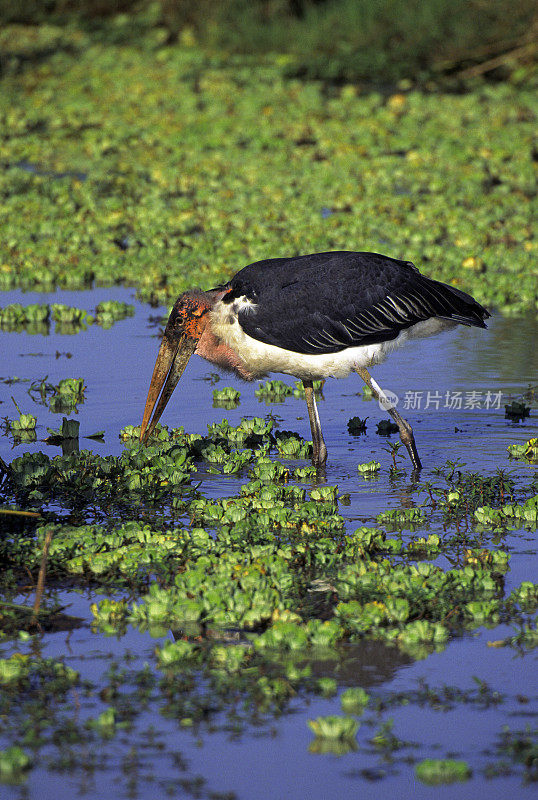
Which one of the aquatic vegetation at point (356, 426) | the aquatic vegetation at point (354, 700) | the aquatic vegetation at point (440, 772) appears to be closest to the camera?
the aquatic vegetation at point (440, 772)

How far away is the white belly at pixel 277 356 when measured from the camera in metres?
7.49

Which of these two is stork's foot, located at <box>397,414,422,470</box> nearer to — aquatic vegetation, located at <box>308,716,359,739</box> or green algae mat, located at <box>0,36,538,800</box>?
green algae mat, located at <box>0,36,538,800</box>

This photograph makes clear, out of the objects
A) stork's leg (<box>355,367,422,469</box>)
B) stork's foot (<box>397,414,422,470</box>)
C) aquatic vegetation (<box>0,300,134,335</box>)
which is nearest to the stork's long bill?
stork's leg (<box>355,367,422,469</box>)

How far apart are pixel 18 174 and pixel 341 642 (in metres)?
12.0

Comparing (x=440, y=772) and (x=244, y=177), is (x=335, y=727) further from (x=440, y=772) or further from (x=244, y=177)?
(x=244, y=177)

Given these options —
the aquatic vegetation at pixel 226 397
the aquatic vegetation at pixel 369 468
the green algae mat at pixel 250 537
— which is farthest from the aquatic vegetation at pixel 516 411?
the aquatic vegetation at pixel 226 397

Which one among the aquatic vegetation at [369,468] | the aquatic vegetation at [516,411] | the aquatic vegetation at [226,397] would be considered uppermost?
the aquatic vegetation at [226,397]

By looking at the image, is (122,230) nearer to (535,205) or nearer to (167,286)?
(167,286)

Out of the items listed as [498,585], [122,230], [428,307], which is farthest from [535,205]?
[498,585]

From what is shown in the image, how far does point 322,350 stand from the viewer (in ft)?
24.5

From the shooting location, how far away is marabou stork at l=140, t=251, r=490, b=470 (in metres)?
7.45

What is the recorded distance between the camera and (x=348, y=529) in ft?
20.8

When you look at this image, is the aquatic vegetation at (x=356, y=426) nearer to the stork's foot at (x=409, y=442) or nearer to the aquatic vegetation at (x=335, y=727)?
the stork's foot at (x=409, y=442)

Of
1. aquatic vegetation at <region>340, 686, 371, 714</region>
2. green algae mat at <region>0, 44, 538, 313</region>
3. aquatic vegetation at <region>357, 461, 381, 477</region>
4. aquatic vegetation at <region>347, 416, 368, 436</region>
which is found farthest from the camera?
green algae mat at <region>0, 44, 538, 313</region>
